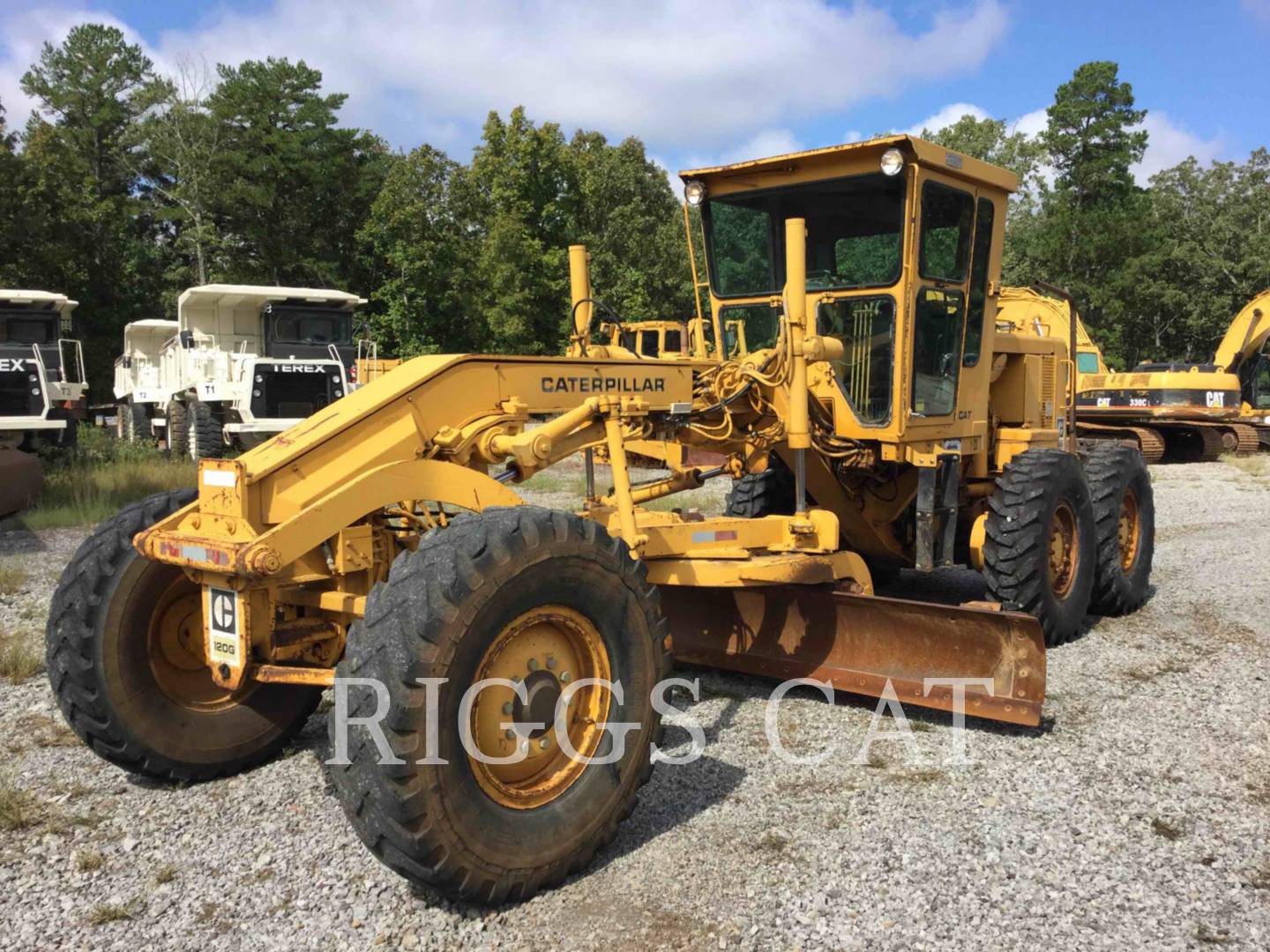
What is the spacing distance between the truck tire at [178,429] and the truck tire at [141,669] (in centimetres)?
1396

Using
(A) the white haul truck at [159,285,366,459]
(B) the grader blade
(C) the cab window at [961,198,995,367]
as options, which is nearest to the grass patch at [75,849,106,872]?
(B) the grader blade

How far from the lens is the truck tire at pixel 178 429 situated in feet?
57.2

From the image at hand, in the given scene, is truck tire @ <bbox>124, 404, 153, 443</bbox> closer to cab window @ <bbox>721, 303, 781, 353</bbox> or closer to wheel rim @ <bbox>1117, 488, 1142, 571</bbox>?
cab window @ <bbox>721, 303, 781, 353</bbox>

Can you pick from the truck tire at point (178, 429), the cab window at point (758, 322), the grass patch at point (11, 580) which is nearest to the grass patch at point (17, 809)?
the grass patch at point (11, 580)

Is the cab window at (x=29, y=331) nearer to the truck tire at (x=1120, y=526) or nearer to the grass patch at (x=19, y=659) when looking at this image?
the grass patch at (x=19, y=659)

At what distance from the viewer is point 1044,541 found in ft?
21.0

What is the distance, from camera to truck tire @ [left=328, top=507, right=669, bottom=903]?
3162 mm

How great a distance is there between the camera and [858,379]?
20.6 ft

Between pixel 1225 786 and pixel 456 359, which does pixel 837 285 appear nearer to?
pixel 456 359

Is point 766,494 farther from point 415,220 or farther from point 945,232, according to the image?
point 415,220

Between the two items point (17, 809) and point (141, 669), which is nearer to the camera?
point (17, 809)

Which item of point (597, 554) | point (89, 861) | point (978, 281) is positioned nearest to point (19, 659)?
point (89, 861)

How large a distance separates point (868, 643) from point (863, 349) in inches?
70.0

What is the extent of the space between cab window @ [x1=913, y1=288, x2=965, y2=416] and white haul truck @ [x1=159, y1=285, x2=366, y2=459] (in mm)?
11932
